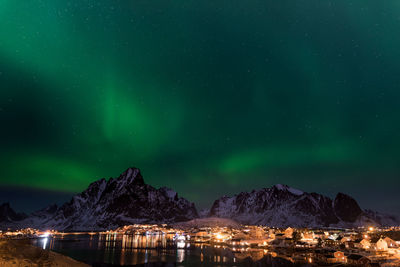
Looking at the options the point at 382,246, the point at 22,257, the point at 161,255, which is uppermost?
the point at 22,257

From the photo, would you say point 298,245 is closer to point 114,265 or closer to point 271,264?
point 271,264

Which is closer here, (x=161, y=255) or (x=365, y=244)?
(x=161, y=255)

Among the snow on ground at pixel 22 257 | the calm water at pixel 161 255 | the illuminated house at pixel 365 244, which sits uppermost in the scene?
the snow on ground at pixel 22 257

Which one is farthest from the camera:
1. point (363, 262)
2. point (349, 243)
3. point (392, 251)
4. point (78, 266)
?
point (349, 243)

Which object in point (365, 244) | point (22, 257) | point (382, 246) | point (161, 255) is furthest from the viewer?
point (365, 244)

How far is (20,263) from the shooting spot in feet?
127

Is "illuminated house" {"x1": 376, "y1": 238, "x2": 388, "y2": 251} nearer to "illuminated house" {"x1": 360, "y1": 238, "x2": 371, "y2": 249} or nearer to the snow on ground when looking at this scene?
"illuminated house" {"x1": 360, "y1": 238, "x2": 371, "y2": 249}

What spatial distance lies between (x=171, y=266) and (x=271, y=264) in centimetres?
2623

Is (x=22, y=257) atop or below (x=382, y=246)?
atop

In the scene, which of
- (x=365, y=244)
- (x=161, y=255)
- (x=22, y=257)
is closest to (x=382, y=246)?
(x=365, y=244)

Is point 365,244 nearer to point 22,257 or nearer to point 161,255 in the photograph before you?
point 161,255

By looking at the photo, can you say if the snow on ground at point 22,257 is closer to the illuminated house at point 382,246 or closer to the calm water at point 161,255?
the calm water at point 161,255

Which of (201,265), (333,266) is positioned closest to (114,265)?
(201,265)

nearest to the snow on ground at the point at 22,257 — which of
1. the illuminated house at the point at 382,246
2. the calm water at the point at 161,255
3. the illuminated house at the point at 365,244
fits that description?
the calm water at the point at 161,255
